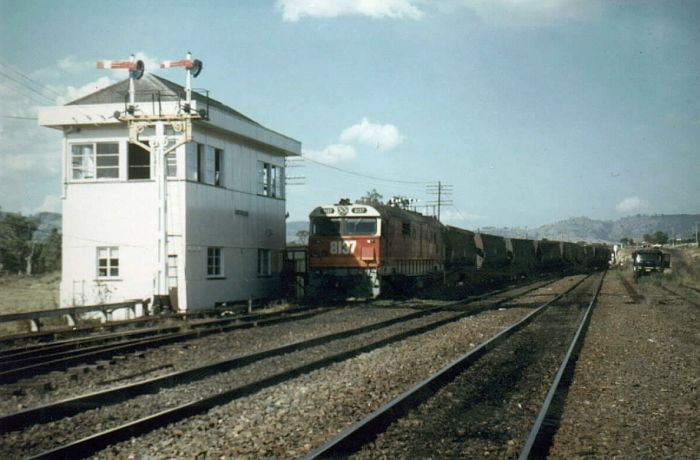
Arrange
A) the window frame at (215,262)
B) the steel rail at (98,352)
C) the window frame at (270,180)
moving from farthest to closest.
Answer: the window frame at (270,180)
the window frame at (215,262)
the steel rail at (98,352)

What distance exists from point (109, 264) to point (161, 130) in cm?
498

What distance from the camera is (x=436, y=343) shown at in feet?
43.8

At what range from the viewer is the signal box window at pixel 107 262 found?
69.3ft

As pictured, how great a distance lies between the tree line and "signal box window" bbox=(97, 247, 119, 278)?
29627 mm

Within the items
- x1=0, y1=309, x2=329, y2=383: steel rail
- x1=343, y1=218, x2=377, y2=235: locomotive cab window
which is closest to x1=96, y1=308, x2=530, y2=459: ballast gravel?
x1=0, y1=309, x2=329, y2=383: steel rail

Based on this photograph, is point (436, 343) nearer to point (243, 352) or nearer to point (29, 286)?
point (243, 352)

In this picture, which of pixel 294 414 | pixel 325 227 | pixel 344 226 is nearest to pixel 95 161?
pixel 325 227

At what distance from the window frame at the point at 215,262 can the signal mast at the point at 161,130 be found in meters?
2.22

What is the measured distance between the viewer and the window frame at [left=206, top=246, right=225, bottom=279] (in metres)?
22.1

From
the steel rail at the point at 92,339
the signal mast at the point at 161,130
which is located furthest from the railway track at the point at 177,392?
the signal mast at the point at 161,130

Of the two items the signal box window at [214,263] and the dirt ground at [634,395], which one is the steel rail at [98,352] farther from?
the dirt ground at [634,395]

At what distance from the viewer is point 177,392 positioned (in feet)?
28.1

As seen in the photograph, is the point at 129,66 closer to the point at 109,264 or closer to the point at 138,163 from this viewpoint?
the point at 138,163

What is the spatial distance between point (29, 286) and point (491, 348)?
32.9 meters
